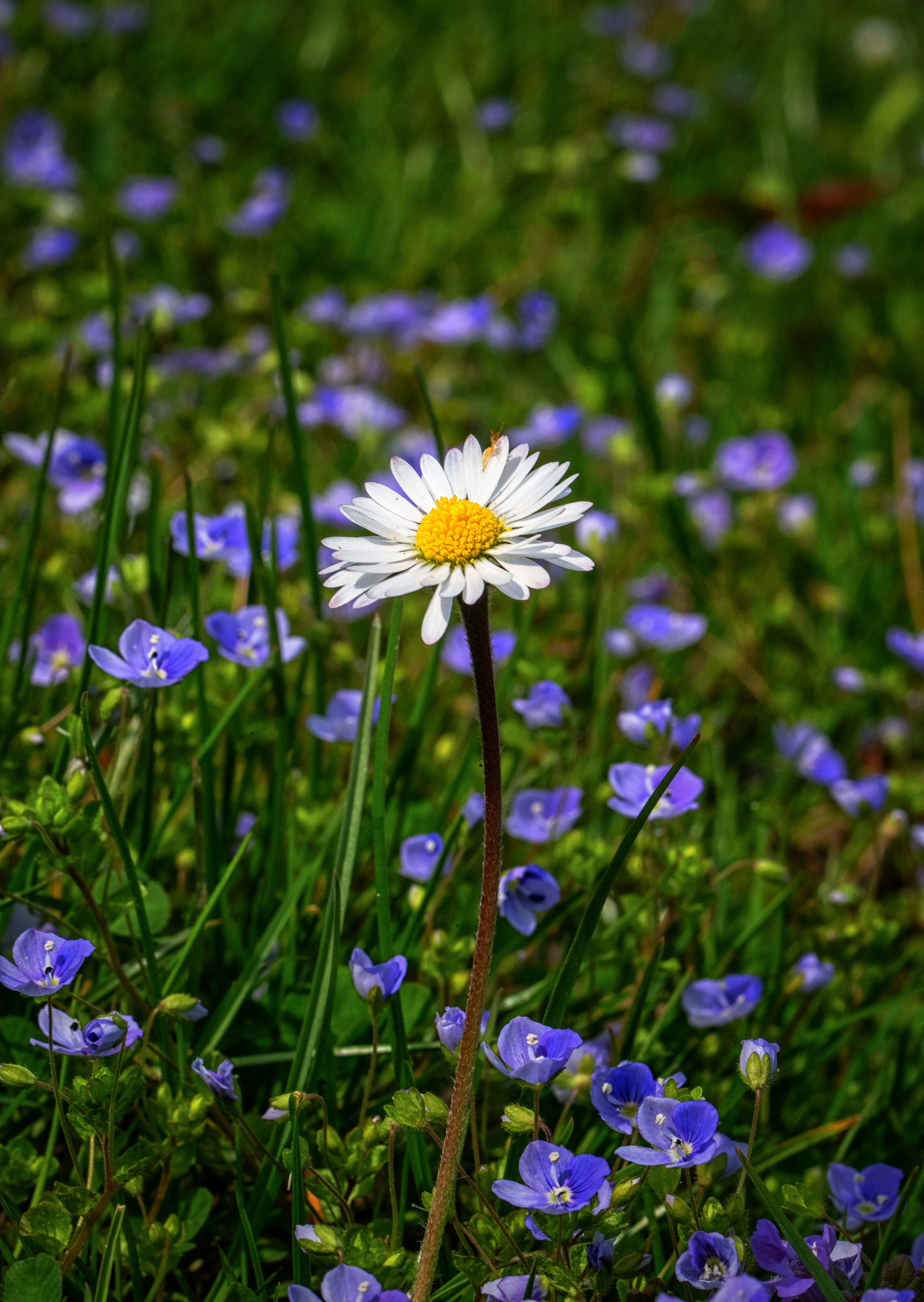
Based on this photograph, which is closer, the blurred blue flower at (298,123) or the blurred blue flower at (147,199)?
the blurred blue flower at (147,199)

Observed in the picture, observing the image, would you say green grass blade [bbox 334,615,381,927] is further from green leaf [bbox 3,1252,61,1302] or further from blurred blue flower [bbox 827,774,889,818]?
blurred blue flower [bbox 827,774,889,818]

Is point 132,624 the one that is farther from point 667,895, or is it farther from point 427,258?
point 427,258

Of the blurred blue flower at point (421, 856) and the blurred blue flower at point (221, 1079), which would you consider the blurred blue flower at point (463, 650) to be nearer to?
the blurred blue flower at point (421, 856)

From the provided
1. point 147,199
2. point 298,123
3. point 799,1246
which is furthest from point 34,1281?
point 298,123

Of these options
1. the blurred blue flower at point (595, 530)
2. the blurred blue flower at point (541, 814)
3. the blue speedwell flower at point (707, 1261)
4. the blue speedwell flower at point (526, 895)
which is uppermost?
the blurred blue flower at point (595, 530)

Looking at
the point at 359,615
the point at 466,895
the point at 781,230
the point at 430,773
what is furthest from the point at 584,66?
the point at 466,895

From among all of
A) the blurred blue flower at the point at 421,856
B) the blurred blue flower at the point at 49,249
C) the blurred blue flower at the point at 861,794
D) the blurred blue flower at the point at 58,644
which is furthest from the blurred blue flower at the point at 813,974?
the blurred blue flower at the point at 49,249
